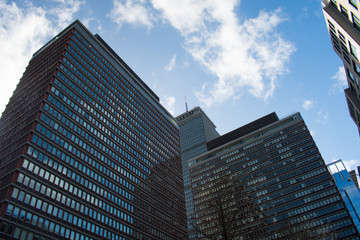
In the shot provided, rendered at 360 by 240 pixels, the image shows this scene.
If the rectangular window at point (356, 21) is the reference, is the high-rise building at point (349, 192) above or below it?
above

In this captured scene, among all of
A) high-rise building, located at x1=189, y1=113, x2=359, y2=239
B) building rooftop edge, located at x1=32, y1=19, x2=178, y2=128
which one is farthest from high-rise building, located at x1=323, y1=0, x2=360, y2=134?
building rooftop edge, located at x1=32, y1=19, x2=178, y2=128

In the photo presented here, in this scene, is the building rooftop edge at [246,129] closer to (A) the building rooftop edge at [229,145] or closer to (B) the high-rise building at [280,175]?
(B) the high-rise building at [280,175]

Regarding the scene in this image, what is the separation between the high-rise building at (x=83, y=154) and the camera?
2480 inches

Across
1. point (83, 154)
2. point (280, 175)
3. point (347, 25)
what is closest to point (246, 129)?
point (280, 175)

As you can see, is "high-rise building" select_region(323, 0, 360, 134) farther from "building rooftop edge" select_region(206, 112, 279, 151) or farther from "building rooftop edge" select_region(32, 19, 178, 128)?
"building rooftop edge" select_region(206, 112, 279, 151)

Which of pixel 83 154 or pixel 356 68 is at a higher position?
pixel 83 154

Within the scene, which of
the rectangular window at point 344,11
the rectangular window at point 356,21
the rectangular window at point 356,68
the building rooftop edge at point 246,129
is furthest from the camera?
the building rooftop edge at point 246,129

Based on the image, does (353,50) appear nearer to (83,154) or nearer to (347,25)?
(347,25)

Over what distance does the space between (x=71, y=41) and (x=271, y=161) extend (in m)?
104

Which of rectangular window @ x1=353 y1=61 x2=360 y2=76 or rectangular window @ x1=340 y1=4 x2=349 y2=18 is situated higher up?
rectangular window @ x1=340 y1=4 x2=349 y2=18

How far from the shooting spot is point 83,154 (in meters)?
80.6

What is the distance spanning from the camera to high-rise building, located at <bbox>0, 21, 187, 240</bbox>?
2480 inches

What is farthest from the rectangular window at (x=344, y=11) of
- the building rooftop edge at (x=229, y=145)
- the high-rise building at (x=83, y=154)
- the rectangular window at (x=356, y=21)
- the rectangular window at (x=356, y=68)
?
the building rooftop edge at (x=229, y=145)

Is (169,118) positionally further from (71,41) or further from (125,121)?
(71,41)
